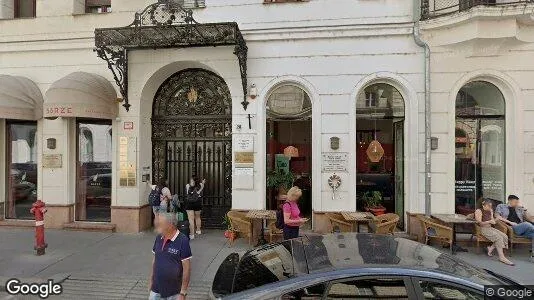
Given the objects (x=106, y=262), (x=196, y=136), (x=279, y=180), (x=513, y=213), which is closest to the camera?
(x=106, y=262)

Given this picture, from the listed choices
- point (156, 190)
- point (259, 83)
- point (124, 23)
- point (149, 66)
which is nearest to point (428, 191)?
point (259, 83)

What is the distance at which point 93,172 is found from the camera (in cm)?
1025

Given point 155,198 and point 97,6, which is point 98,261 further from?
point 97,6

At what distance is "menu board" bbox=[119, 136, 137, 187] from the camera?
949 cm

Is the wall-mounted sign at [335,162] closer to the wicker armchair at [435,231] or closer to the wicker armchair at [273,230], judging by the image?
the wicker armchair at [273,230]

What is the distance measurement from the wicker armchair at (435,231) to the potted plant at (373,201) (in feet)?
3.73

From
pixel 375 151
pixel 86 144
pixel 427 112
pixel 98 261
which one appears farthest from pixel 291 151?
pixel 86 144

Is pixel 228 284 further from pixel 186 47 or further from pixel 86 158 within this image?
pixel 86 158

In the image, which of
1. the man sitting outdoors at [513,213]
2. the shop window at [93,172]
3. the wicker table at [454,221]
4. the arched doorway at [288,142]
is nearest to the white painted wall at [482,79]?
the wicker table at [454,221]

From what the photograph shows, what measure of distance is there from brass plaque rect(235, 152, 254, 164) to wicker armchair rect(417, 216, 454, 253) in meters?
4.34

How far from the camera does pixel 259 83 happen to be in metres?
9.09

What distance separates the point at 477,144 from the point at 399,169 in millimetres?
1962

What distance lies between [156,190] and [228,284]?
20.4ft


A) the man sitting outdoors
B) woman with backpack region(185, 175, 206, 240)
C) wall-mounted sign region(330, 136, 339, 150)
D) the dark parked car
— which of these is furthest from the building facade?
the dark parked car
